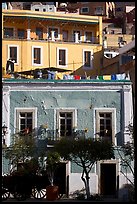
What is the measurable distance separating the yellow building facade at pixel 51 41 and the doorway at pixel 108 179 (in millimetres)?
13579

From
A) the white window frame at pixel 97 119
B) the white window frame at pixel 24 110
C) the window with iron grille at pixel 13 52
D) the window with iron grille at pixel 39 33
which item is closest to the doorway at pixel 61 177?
the white window frame at pixel 97 119

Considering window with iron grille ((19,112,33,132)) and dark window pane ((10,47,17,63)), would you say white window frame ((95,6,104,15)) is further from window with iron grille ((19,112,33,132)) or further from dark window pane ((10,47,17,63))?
window with iron grille ((19,112,33,132))

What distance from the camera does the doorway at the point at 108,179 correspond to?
728 inches

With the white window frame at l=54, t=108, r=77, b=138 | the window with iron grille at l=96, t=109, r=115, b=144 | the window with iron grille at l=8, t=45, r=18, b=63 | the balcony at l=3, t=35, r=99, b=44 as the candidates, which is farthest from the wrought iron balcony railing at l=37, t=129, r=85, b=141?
the balcony at l=3, t=35, r=99, b=44

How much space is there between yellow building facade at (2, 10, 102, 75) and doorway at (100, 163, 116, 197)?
13.6 metres

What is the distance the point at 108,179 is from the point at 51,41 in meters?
15.7

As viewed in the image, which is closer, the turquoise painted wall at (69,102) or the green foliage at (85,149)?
the green foliage at (85,149)

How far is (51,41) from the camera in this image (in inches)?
1277

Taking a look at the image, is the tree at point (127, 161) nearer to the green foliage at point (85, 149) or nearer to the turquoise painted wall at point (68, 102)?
the turquoise painted wall at point (68, 102)

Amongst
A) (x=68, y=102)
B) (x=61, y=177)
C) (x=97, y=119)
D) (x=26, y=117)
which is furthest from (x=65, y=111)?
(x=61, y=177)

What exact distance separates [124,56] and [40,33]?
28.8 feet

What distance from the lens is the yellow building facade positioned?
3200cm

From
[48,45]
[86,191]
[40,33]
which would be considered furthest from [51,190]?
[40,33]

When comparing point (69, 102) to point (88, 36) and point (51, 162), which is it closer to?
point (51, 162)
